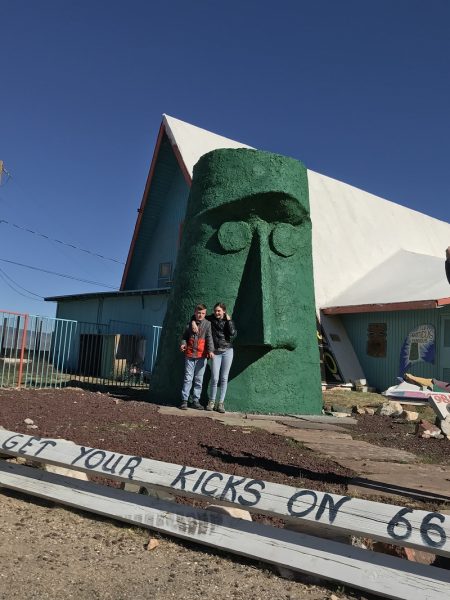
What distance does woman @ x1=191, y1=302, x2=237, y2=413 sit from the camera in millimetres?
7137

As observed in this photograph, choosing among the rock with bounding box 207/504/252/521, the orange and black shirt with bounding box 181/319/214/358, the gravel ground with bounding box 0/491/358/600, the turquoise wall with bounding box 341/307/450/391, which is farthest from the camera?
the turquoise wall with bounding box 341/307/450/391

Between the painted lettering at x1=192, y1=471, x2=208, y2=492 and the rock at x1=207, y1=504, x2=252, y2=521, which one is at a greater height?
the painted lettering at x1=192, y1=471, x2=208, y2=492

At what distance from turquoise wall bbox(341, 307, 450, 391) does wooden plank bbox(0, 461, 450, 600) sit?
462 inches

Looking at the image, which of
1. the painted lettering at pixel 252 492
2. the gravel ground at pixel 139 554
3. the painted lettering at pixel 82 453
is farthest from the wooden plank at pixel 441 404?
the painted lettering at pixel 82 453

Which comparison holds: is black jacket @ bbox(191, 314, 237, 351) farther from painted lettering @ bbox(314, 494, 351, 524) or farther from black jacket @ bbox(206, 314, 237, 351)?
painted lettering @ bbox(314, 494, 351, 524)

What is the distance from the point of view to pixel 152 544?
272 cm

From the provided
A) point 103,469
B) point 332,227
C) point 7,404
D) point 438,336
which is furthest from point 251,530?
point 332,227

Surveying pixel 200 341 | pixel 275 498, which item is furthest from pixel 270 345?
pixel 275 498

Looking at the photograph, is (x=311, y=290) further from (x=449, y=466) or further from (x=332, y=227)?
(x=332, y=227)

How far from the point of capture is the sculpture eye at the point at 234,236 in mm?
7574

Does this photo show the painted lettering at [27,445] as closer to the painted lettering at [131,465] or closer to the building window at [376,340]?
the painted lettering at [131,465]

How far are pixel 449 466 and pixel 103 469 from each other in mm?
3228

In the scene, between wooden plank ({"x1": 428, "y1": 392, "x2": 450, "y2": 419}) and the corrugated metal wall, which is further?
the corrugated metal wall

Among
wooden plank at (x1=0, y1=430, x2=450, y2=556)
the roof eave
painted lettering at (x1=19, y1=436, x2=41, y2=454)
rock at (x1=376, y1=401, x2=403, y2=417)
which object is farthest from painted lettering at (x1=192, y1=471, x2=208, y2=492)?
the roof eave
